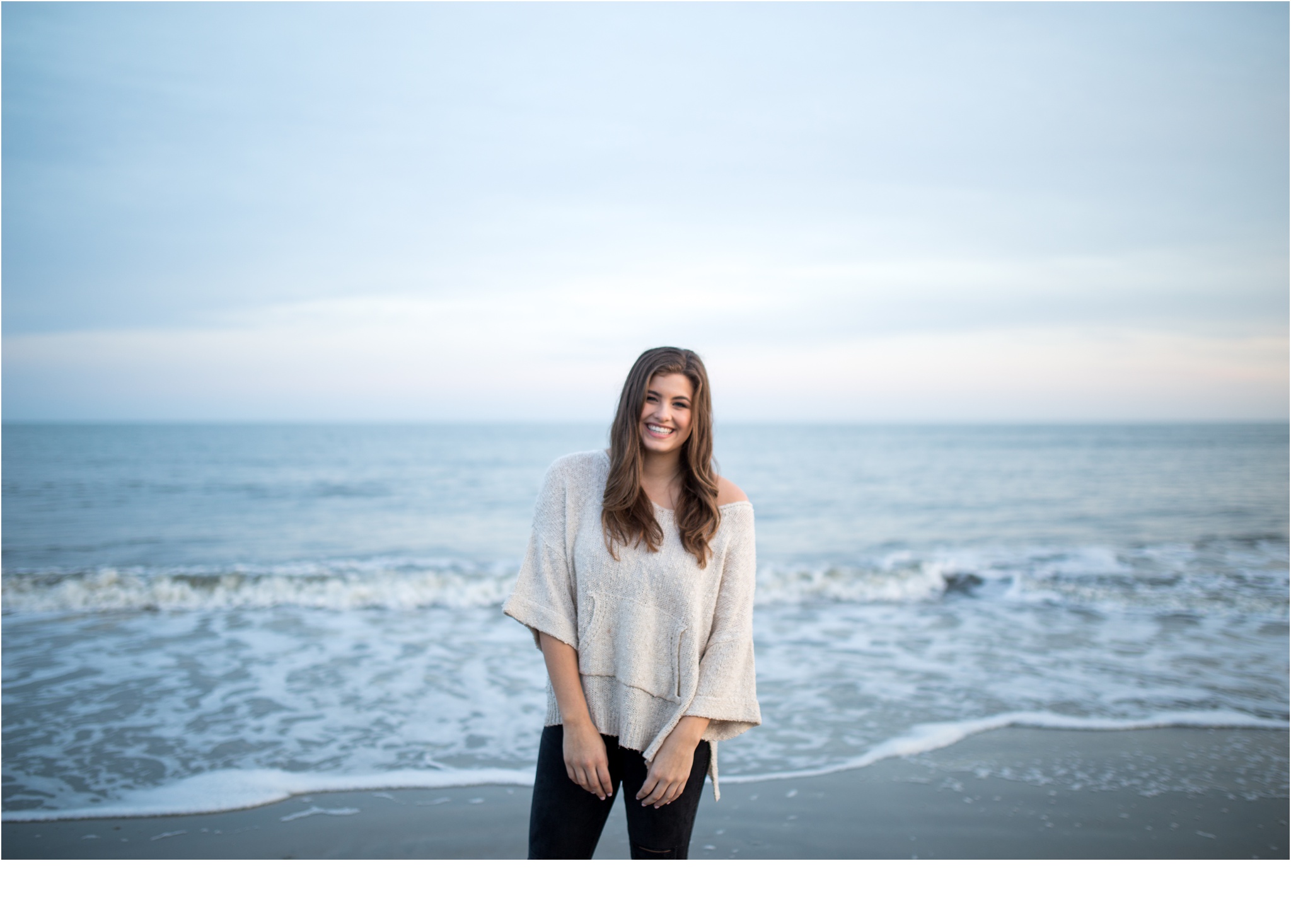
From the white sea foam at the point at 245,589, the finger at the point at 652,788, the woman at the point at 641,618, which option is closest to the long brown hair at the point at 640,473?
the woman at the point at 641,618

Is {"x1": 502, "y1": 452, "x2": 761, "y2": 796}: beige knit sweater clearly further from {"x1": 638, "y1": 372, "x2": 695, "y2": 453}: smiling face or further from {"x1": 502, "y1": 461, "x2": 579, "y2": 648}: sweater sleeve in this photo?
{"x1": 638, "y1": 372, "x2": 695, "y2": 453}: smiling face

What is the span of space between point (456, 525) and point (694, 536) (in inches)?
545

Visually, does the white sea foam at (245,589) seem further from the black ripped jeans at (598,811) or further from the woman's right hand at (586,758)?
the woman's right hand at (586,758)

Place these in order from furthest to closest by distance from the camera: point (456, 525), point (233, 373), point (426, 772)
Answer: point (233, 373), point (456, 525), point (426, 772)

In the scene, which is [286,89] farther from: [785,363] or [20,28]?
[785,363]

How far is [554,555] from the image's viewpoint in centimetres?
185

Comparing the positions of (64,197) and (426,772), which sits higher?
(64,197)

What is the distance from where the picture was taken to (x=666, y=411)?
1.84m

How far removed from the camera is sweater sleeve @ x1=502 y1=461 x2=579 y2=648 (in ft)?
6.01

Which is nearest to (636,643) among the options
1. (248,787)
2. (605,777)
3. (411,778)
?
(605,777)

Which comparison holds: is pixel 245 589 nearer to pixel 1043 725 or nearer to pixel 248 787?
pixel 248 787

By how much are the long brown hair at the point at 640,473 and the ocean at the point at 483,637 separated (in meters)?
2.68

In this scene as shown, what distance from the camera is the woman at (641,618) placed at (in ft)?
5.90
